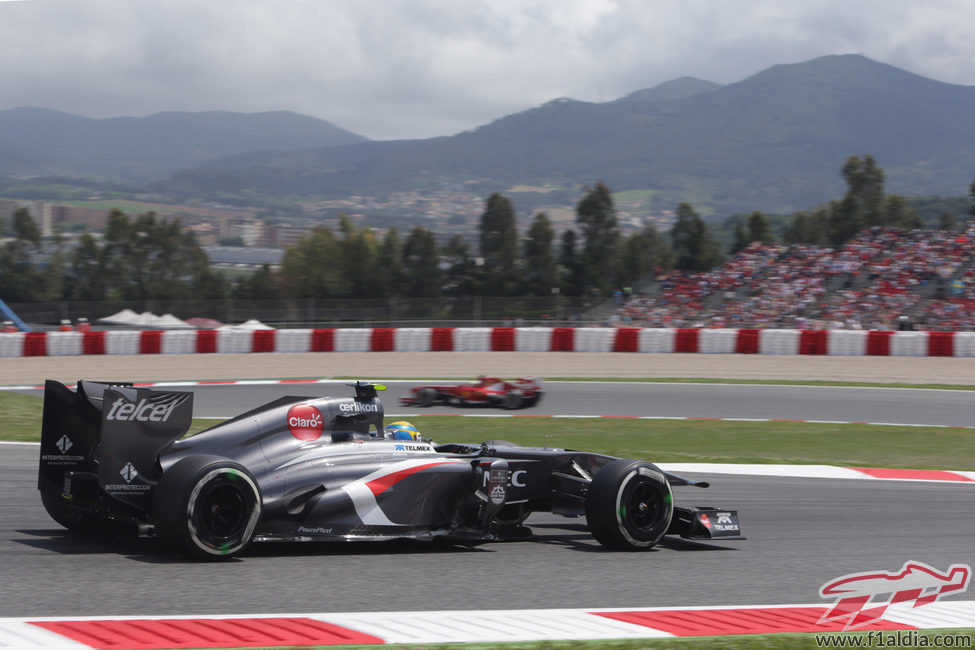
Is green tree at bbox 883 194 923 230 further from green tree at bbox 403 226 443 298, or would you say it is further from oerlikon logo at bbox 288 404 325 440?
oerlikon logo at bbox 288 404 325 440

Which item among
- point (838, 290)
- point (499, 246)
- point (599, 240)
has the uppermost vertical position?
point (599, 240)

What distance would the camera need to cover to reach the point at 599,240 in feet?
137

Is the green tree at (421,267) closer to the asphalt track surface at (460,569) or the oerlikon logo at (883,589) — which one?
the asphalt track surface at (460,569)

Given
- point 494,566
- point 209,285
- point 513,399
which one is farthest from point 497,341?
point 209,285

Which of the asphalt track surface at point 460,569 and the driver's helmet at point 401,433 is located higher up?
the driver's helmet at point 401,433

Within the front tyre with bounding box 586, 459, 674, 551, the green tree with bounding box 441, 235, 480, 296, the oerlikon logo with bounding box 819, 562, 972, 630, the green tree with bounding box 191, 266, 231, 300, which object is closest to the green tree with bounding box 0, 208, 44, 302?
the green tree with bounding box 191, 266, 231, 300

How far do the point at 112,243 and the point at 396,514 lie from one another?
3934cm

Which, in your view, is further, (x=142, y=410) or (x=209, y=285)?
(x=209, y=285)

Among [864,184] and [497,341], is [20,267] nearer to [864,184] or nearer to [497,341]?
[497,341]

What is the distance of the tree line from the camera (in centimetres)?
3866

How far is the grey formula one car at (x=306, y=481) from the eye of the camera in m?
6.04

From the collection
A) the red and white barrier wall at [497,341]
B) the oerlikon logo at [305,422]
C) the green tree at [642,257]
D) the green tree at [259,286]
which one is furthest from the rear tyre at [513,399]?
the green tree at [259,286]

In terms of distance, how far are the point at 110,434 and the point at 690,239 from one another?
40.7 m

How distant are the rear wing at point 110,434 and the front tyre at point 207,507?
322 millimetres
